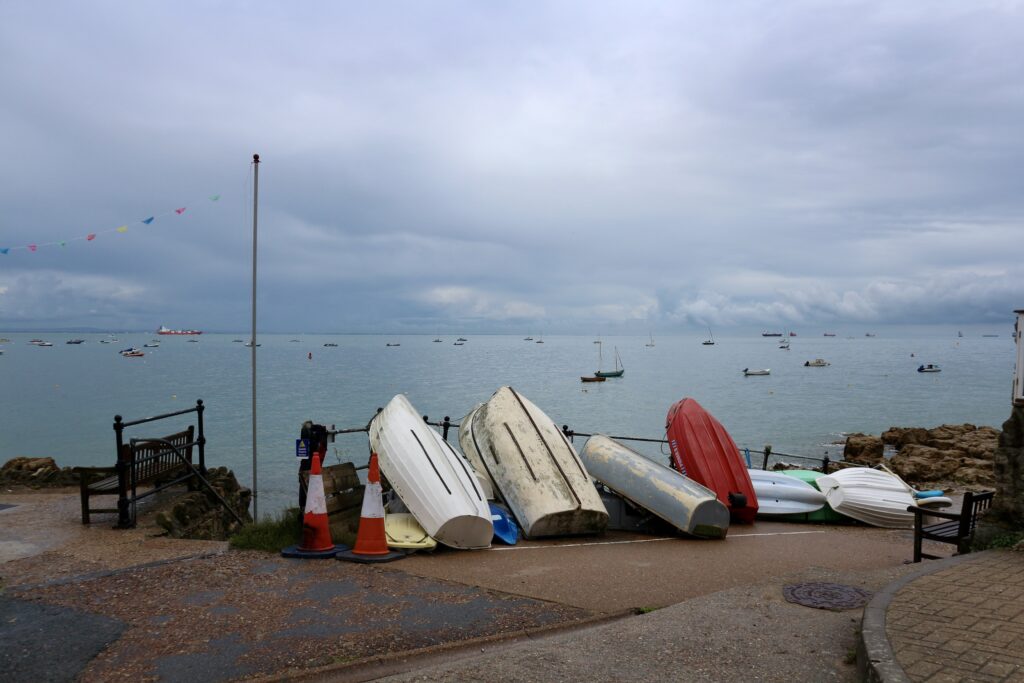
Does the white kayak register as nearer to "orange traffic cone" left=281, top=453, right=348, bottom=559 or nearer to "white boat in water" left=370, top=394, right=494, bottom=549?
"white boat in water" left=370, top=394, right=494, bottom=549

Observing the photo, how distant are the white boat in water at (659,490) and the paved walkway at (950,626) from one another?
297cm

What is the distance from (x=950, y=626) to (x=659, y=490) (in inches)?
189

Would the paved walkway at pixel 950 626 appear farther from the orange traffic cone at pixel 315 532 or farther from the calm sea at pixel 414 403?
the calm sea at pixel 414 403

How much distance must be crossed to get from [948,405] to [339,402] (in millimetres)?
45362

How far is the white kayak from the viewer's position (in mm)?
10359

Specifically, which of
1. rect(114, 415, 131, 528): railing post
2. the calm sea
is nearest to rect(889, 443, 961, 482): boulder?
the calm sea

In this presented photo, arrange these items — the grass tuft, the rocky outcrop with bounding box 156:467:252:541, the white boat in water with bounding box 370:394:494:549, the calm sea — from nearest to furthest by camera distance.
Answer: the grass tuft
the white boat in water with bounding box 370:394:494:549
the rocky outcrop with bounding box 156:467:252:541
the calm sea

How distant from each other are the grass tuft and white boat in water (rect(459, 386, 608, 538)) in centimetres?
259

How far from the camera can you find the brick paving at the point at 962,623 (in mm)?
3779

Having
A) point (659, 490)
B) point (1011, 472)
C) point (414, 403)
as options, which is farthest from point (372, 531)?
point (414, 403)

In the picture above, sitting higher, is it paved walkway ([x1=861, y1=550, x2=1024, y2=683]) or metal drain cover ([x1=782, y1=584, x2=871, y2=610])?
paved walkway ([x1=861, y1=550, x2=1024, y2=683])

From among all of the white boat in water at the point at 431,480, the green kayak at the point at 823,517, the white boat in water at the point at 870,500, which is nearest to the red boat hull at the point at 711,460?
the green kayak at the point at 823,517

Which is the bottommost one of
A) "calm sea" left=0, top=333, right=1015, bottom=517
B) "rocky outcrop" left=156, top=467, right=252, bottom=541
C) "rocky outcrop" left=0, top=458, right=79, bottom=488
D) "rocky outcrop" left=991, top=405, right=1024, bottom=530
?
"calm sea" left=0, top=333, right=1015, bottom=517

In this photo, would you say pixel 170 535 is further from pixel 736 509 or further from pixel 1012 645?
pixel 1012 645
